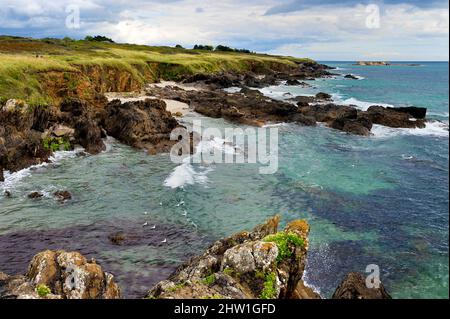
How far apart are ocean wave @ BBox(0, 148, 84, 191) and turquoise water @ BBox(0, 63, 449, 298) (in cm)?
18

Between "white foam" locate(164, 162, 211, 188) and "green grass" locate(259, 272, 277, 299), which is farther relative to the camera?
"white foam" locate(164, 162, 211, 188)

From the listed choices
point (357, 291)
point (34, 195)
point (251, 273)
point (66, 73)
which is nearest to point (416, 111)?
point (66, 73)

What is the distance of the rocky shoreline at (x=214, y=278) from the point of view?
37.5 feet

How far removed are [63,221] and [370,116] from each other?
4975 cm

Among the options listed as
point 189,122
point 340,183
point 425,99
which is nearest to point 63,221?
point 340,183

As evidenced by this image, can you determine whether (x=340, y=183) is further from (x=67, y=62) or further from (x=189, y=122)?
(x=67, y=62)

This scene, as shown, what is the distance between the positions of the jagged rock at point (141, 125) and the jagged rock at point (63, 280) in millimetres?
28698

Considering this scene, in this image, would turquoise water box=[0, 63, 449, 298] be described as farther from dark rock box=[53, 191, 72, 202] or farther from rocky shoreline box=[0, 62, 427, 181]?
rocky shoreline box=[0, 62, 427, 181]

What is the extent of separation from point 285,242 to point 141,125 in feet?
109

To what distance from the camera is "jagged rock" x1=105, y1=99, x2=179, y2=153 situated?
42.8 metres

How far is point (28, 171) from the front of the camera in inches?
1287

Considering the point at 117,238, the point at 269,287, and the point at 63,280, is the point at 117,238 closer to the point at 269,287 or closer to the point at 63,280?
the point at 63,280

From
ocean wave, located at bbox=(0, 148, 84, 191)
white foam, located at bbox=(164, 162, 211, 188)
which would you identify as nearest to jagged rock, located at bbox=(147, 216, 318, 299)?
white foam, located at bbox=(164, 162, 211, 188)

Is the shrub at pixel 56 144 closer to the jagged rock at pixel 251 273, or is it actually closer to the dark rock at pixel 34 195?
the dark rock at pixel 34 195
